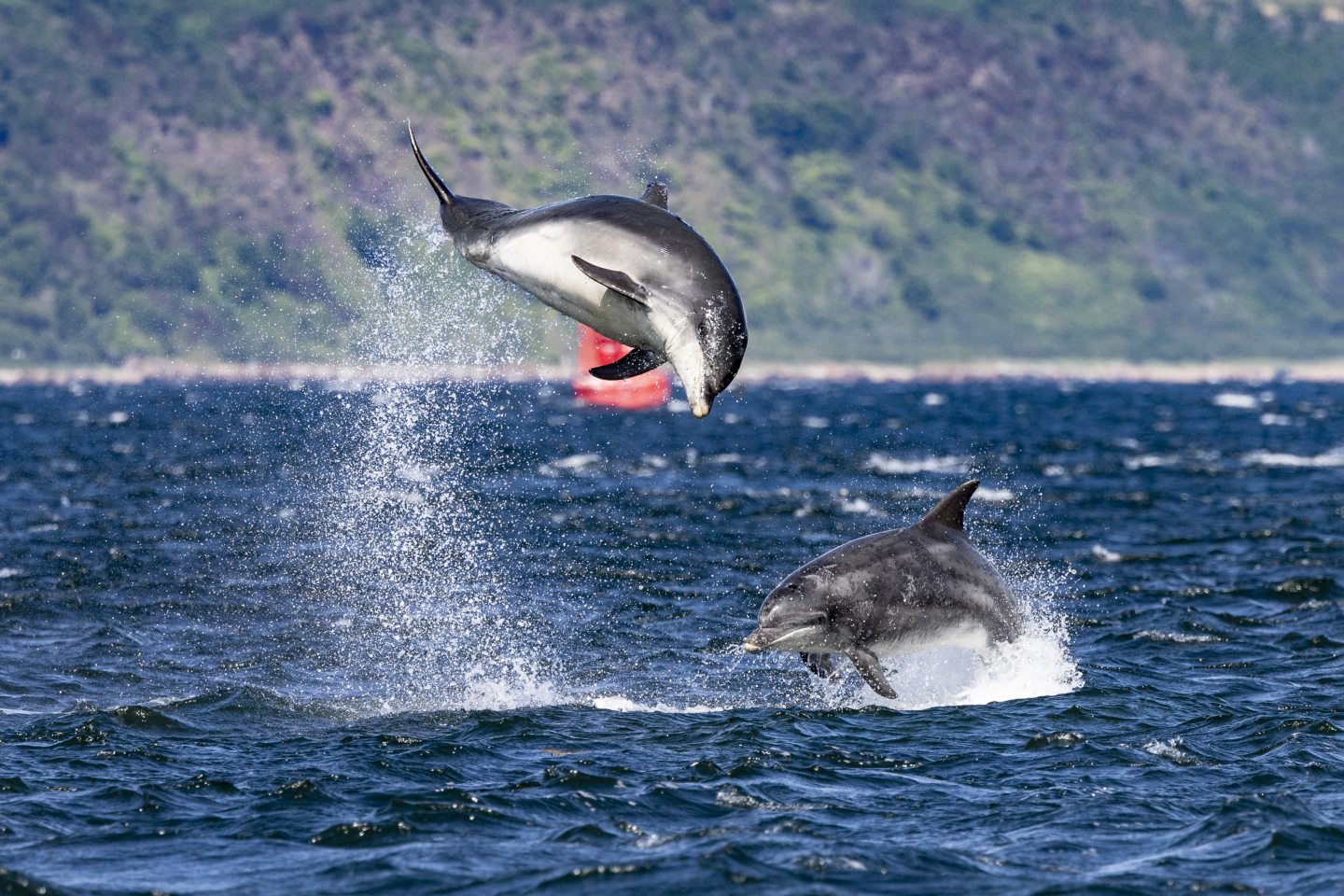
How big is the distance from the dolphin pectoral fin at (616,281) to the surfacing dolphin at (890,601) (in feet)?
15.4

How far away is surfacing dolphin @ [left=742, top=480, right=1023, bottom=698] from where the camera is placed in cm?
1630

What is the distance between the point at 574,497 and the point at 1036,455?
81.5 ft

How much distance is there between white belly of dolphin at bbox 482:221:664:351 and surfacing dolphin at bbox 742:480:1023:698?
4179mm

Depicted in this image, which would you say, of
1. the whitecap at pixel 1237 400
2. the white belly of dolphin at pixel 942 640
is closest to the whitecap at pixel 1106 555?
the white belly of dolphin at pixel 942 640

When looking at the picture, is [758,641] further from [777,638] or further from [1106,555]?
[1106,555]

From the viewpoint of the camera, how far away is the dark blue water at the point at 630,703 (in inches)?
544

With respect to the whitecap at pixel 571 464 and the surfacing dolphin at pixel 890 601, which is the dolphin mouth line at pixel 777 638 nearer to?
the surfacing dolphin at pixel 890 601

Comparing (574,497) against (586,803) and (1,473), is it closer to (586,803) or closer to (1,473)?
(1,473)

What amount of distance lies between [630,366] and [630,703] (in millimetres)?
7954

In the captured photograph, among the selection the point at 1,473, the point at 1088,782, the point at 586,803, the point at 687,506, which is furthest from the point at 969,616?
the point at 1,473

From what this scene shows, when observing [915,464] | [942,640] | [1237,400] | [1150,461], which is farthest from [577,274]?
[1237,400]

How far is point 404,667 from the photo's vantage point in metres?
22.6

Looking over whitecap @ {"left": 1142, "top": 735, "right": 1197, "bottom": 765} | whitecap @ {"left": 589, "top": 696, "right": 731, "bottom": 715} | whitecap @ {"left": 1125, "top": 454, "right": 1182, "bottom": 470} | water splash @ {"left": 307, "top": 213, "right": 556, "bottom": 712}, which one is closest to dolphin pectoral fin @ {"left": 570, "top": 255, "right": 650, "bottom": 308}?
water splash @ {"left": 307, "top": 213, "right": 556, "bottom": 712}

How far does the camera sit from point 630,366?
Answer: 12648mm
